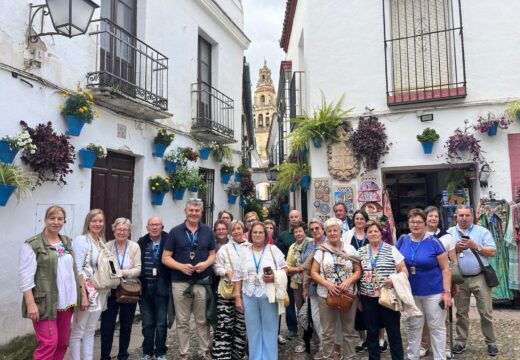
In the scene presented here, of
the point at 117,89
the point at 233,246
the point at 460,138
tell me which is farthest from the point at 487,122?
the point at 117,89

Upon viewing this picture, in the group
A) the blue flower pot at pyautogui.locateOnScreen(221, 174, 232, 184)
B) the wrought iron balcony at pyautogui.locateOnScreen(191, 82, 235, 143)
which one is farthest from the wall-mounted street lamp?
the blue flower pot at pyautogui.locateOnScreen(221, 174, 232, 184)

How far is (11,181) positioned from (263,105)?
58806 millimetres

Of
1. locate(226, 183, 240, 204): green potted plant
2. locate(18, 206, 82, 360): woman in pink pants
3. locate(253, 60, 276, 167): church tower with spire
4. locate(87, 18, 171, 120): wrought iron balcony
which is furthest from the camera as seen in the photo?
locate(253, 60, 276, 167): church tower with spire

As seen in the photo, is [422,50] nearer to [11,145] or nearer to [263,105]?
[11,145]

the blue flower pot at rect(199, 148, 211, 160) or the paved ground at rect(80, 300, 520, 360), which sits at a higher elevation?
the blue flower pot at rect(199, 148, 211, 160)

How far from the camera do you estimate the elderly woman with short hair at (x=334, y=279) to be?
157 inches

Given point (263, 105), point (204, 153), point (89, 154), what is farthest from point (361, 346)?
point (263, 105)

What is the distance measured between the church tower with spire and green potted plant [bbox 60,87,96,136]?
178ft

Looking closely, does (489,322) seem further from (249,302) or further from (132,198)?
(132,198)

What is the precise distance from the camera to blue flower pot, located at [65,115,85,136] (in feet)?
16.6

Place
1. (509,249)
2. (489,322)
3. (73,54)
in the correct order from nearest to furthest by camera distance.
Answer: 1. (489,322)
2. (73,54)
3. (509,249)

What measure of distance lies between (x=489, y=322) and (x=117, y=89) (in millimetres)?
5825

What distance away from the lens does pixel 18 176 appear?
4.04 metres

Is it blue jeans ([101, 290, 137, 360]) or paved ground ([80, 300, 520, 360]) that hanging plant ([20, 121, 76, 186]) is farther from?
paved ground ([80, 300, 520, 360])
